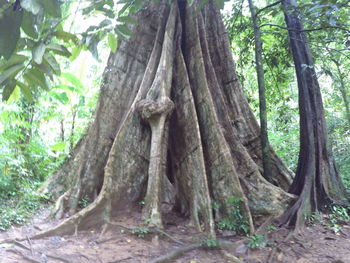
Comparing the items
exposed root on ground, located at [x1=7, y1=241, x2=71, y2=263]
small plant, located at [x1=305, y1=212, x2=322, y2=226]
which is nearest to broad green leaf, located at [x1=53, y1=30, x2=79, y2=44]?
exposed root on ground, located at [x1=7, y1=241, x2=71, y2=263]

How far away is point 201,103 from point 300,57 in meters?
1.93

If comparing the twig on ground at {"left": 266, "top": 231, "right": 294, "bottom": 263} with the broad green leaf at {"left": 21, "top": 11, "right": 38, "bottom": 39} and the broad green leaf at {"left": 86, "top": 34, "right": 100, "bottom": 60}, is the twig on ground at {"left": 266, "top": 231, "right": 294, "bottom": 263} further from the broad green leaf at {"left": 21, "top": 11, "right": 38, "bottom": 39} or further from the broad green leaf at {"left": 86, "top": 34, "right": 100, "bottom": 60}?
the broad green leaf at {"left": 21, "top": 11, "right": 38, "bottom": 39}

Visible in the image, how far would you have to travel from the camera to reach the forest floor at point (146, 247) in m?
2.86

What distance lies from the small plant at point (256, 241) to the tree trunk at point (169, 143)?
0.65 feet

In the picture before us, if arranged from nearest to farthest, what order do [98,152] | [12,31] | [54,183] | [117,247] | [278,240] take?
1. [12,31]
2. [117,247]
3. [278,240]
4. [98,152]
5. [54,183]

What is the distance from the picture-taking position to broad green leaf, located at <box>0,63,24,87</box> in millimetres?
977

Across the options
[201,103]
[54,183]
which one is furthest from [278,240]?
[54,183]

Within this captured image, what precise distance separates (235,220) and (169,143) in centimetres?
164

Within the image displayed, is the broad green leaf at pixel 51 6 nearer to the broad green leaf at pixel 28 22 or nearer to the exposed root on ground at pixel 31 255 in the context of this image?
the broad green leaf at pixel 28 22

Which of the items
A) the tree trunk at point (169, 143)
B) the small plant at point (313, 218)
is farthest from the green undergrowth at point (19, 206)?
the small plant at point (313, 218)

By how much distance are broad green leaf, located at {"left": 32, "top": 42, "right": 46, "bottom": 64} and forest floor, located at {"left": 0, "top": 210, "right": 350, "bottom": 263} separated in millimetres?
2325

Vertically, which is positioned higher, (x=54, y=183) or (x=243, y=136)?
(x=243, y=136)

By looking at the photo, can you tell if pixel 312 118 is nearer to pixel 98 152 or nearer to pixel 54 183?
pixel 98 152

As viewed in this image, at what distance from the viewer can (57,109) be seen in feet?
23.9
